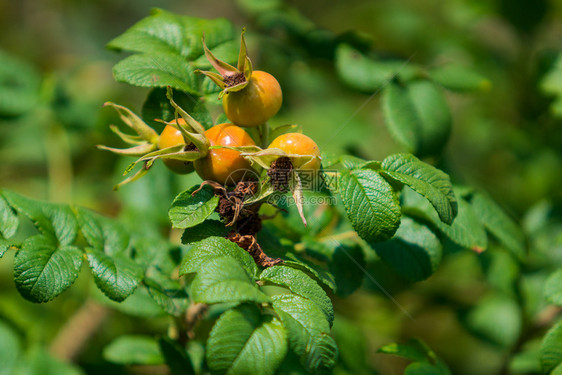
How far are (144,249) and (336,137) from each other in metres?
1.69

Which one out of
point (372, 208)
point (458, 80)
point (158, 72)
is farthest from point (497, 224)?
point (158, 72)

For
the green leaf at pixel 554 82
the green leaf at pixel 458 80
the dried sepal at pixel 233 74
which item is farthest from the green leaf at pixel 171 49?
the green leaf at pixel 554 82

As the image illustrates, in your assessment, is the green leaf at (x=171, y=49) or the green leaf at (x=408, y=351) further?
the green leaf at (x=408, y=351)

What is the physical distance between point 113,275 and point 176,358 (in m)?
0.53

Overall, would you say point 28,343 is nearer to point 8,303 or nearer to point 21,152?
point 8,303

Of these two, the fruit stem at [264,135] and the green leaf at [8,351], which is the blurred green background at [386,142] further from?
the fruit stem at [264,135]

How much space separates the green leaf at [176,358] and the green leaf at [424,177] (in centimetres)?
103

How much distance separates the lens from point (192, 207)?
4.48ft

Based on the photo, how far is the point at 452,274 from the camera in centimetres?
319

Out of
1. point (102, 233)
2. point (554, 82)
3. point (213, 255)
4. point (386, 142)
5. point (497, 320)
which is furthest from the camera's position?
point (386, 142)

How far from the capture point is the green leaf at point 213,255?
1180mm

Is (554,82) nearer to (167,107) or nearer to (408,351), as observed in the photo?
(408,351)

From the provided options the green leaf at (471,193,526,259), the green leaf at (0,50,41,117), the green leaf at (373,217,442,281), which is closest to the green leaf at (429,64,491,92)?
the green leaf at (471,193,526,259)

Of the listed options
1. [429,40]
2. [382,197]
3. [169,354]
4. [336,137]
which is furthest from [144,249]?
[429,40]
